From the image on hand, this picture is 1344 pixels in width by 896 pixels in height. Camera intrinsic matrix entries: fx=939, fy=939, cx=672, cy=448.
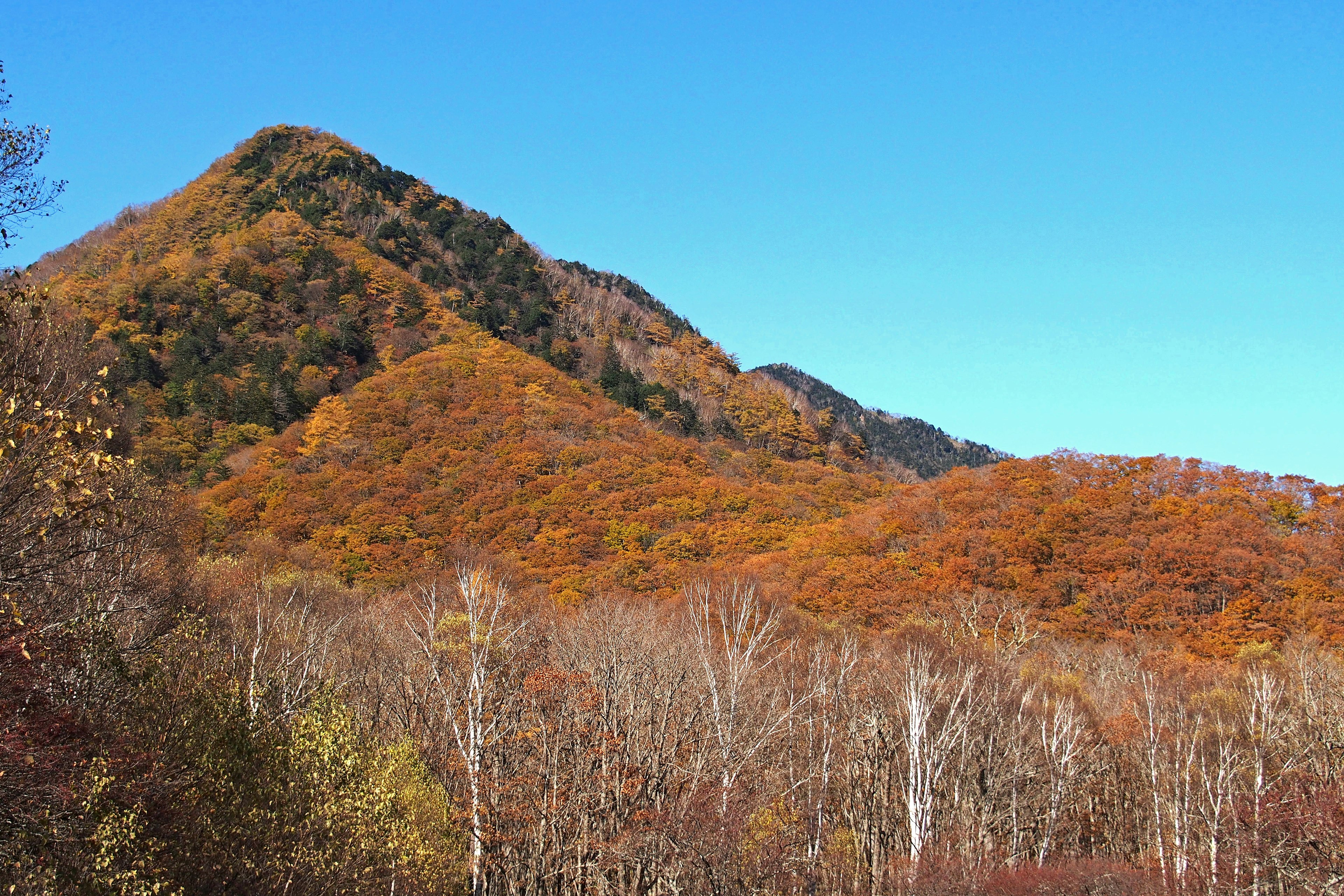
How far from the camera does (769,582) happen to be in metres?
52.5

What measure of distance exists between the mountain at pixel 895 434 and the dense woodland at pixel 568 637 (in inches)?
2398

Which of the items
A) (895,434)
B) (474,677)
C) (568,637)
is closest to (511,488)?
(568,637)

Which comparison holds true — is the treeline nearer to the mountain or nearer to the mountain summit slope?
the mountain summit slope

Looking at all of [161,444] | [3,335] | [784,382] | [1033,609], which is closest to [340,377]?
[161,444]

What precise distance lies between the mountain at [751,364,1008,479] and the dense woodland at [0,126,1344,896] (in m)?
60.9

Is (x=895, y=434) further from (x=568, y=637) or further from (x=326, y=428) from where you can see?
(x=568, y=637)

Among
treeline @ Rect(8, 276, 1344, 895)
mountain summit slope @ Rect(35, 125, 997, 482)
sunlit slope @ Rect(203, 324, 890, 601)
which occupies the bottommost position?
treeline @ Rect(8, 276, 1344, 895)

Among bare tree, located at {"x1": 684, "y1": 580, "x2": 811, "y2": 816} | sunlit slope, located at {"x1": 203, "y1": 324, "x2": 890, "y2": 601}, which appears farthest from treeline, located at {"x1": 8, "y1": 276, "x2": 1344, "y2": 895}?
sunlit slope, located at {"x1": 203, "y1": 324, "x2": 890, "y2": 601}

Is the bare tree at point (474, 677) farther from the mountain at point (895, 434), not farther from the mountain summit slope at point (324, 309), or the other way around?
the mountain at point (895, 434)

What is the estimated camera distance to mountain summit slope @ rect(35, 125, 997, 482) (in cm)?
7706

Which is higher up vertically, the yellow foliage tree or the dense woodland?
the yellow foliage tree

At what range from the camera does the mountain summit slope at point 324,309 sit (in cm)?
7706

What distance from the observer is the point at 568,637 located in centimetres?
3828

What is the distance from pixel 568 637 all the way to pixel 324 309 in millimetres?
64266
